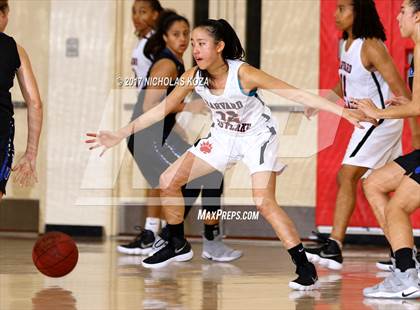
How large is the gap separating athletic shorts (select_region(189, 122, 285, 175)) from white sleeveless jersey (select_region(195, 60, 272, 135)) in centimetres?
4

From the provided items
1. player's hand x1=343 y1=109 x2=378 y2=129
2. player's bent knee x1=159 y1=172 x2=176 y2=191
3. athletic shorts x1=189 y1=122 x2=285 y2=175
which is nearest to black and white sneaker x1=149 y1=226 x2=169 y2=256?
player's bent knee x1=159 y1=172 x2=176 y2=191

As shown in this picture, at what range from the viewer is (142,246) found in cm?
777

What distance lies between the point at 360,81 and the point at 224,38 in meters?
1.30

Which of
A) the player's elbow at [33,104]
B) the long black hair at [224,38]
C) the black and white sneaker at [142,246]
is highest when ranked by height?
the long black hair at [224,38]

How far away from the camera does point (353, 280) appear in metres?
6.39

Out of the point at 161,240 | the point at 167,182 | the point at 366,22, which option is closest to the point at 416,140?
the point at 366,22

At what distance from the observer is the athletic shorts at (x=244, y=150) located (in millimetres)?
5996

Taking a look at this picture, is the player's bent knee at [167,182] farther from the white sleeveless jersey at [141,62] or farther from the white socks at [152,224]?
the white sleeveless jersey at [141,62]

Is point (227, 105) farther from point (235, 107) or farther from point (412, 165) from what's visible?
point (412, 165)

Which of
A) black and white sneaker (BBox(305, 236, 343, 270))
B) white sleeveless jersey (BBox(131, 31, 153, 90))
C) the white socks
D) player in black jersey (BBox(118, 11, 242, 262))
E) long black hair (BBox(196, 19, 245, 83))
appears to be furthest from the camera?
white sleeveless jersey (BBox(131, 31, 153, 90))

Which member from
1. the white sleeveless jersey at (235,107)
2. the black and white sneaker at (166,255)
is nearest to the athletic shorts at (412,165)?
the white sleeveless jersey at (235,107)

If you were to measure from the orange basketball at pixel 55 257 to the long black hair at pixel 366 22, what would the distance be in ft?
8.12

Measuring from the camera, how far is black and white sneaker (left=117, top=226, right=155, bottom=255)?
7746 millimetres

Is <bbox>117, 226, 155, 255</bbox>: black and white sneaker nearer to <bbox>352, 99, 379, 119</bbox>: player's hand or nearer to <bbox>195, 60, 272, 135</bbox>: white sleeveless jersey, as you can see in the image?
<bbox>195, 60, 272, 135</bbox>: white sleeveless jersey
